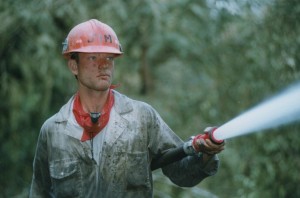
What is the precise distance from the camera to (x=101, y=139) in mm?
3186

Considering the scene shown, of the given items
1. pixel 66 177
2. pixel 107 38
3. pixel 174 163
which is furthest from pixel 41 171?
pixel 107 38

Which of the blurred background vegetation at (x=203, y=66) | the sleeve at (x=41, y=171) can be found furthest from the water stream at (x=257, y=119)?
the blurred background vegetation at (x=203, y=66)

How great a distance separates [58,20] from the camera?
20.3 ft

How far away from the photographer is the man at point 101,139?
10.3 feet

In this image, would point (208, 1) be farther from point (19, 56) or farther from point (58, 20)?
point (19, 56)

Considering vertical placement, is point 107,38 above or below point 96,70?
above

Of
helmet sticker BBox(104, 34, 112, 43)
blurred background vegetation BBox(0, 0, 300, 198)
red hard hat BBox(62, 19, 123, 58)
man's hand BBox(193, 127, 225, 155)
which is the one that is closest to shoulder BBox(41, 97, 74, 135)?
red hard hat BBox(62, 19, 123, 58)

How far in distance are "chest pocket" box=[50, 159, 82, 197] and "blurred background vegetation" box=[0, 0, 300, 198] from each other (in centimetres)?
223

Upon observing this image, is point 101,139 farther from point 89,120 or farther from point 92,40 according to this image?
point 92,40

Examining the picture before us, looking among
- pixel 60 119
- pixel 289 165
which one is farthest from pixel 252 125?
pixel 289 165

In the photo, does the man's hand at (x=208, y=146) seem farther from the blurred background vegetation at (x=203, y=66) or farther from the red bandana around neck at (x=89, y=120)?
the blurred background vegetation at (x=203, y=66)

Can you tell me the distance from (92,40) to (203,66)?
177 inches

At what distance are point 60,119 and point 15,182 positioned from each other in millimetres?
3081

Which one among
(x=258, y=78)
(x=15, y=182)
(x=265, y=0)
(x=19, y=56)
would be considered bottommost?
(x=15, y=182)
